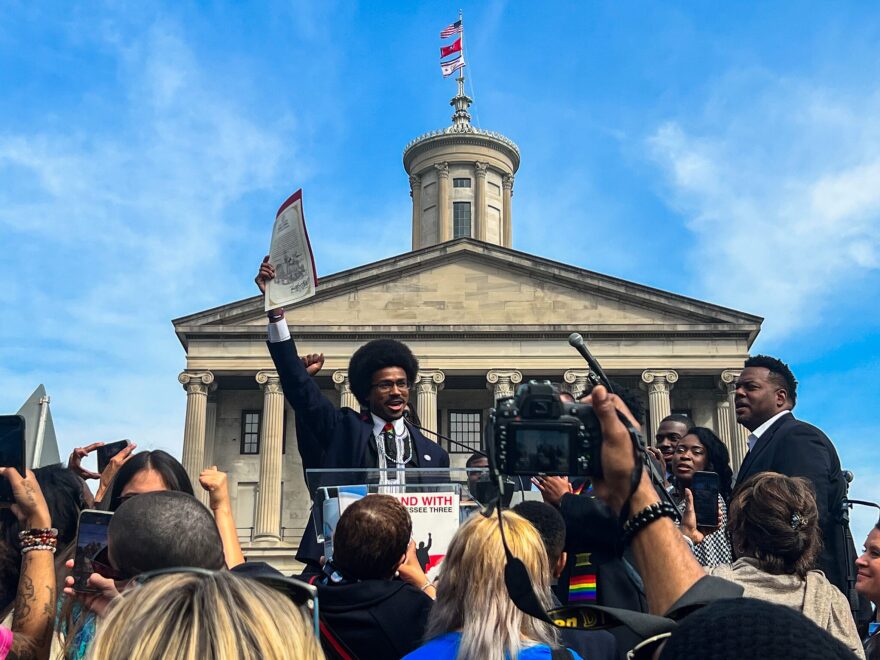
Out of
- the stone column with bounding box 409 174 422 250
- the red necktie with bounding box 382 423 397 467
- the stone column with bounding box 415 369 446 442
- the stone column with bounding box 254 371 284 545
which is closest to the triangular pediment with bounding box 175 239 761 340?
the stone column with bounding box 415 369 446 442

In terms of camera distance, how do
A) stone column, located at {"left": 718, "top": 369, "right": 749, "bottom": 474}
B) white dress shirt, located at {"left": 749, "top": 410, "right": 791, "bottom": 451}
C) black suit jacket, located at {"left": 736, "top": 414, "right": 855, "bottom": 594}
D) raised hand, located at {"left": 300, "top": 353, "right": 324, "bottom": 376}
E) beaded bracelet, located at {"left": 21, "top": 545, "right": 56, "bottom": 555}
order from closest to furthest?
beaded bracelet, located at {"left": 21, "top": 545, "right": 56, "bottom": 555} < black suit jacket, located at {"left": 736, "top": 414, "right": 855, "bottom": 594} < raised hand, located at {"left": 300, "top": 353, "right": 324, "bottom": 376} < white dress shirt, located at {"left": 749, "top": 410, "right": 791, "bottom": 451} < stone column, located at {"left": 718, "top": 369, "right": 749, "bottom": 474}

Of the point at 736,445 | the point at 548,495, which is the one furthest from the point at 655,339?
the point at 548,495

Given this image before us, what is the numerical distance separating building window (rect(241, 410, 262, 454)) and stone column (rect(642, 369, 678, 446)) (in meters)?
17.2

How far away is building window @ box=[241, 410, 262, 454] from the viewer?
43594mm

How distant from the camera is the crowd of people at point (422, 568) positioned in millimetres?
1949

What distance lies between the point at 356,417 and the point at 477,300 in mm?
36429

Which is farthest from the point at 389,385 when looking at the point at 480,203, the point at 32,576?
the point at 480,203

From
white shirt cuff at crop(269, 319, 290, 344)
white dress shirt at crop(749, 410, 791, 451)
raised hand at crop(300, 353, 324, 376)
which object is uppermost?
white shirt cuff at crop(269, 319, 290, 344)

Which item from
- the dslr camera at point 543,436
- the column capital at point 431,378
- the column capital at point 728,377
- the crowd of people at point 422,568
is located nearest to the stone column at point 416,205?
the column capital at point 431,378

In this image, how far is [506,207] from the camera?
5322 cm

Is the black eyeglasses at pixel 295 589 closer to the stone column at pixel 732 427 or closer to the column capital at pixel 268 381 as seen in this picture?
the stone column at pixel 732 427

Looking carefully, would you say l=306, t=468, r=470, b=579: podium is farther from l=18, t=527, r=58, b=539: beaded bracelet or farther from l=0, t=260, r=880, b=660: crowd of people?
l=18, t=527, r=58, b=539: beaded bracelet

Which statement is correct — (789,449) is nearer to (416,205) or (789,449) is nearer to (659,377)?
(659,377)

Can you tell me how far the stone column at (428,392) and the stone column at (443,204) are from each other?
39.3ft
